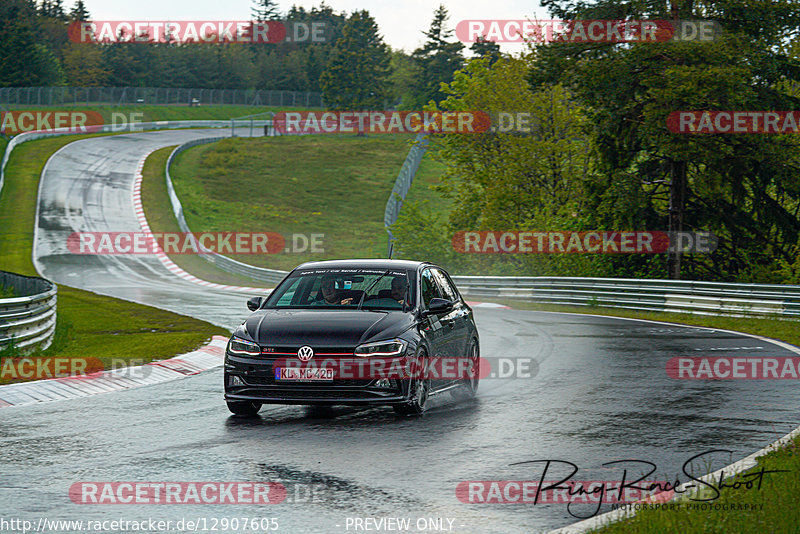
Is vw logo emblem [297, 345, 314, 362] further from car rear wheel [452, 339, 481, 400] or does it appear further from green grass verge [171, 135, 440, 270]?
green grass verge [171, 135, 440, 270]

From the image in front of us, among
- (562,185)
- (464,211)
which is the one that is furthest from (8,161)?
(562,185)

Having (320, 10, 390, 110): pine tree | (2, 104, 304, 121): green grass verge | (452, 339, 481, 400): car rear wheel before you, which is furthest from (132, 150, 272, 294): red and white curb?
(320, 10, 390, 110): pine tree

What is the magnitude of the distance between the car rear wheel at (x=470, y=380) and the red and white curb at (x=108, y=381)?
410cm

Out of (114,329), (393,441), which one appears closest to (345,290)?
(393,441)

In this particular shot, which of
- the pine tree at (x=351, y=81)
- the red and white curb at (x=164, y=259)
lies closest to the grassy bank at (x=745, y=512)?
the red and white curb at (x=164, y=259)

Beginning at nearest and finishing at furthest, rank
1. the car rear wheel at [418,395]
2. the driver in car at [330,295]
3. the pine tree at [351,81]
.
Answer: the car rear wheel at [418,395] → the driver in car at [330,295] → the pine tree at [351,81]

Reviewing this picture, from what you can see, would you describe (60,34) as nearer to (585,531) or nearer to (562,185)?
(562,185)

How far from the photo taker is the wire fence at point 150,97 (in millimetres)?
88188

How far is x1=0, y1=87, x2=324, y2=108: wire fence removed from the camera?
88188 mm

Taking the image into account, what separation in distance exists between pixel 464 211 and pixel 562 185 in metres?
6.39

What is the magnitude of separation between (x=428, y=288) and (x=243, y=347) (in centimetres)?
258

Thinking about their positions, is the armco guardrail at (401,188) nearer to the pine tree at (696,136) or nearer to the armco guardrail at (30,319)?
the pine tree at (696,136)

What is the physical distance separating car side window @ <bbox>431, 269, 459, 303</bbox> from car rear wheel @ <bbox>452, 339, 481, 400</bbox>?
59 centimetres

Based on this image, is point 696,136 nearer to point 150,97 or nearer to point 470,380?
point 470,380
